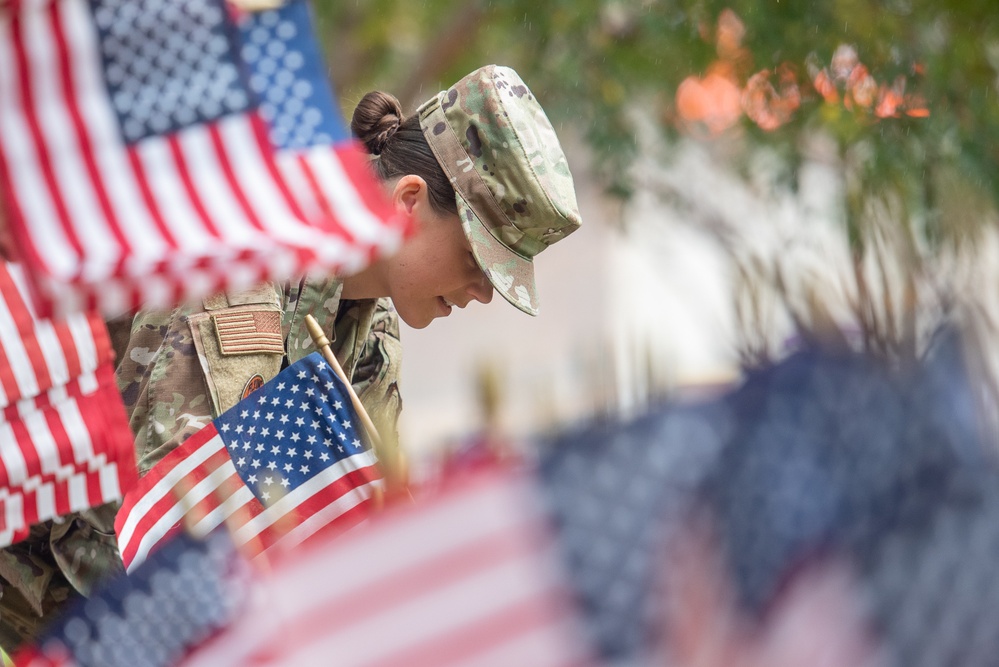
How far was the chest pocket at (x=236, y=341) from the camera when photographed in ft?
8.78

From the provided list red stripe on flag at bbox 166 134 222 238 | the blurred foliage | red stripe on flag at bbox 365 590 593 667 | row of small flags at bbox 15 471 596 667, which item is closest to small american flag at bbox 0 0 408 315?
red stripe on flag at bbox 166 134 222 238

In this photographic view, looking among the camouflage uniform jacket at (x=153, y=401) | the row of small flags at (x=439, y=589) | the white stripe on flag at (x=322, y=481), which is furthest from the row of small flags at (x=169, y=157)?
the white stripe on flag at (x=322, y=481)

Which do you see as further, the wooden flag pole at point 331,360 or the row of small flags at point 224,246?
the wooden flag pole at point 331,360

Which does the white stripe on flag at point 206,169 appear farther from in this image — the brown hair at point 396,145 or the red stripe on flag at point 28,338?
the brown hair at point 396,145

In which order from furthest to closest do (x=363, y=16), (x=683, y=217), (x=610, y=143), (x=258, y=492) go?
(x=683, y=217), (x=363, y=16), (x=610, y=143), (x=258, y=492)

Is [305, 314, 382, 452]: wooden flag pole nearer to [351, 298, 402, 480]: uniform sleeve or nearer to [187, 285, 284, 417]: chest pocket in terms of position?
[187, 285, 284, 417]: chest pocket

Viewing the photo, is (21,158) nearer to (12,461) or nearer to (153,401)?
(12,461)

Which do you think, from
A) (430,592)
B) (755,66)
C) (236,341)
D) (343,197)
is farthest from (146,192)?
(755,66)

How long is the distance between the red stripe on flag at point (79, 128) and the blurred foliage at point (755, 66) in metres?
4.13

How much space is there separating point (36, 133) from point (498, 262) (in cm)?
134

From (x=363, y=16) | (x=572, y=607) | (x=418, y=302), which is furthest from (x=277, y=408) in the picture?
(x=363, y=16)

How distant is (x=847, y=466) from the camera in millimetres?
1275

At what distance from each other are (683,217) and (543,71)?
2556 millimetres

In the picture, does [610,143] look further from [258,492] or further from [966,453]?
[966,453]
